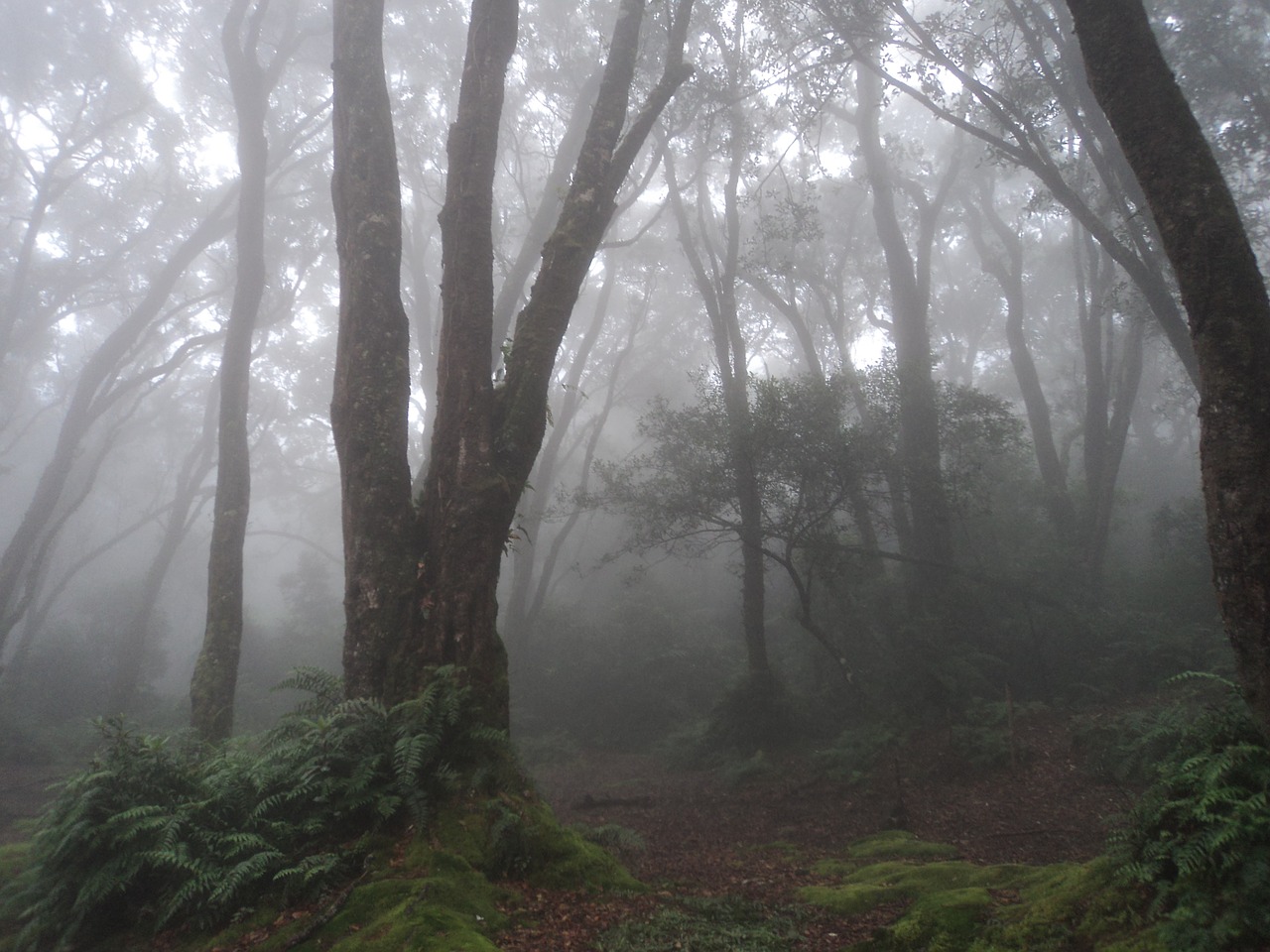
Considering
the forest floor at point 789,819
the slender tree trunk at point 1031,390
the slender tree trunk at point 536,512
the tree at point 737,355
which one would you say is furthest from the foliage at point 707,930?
the slender tree trunk at point 1031,390

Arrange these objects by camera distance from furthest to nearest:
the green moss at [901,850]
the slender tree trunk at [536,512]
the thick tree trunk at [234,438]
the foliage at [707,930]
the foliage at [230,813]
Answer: the slender tree trunk at [536,512] → the thick tree trunk at [234,438] → the green moss at [901,850] → the foliage at [230,813] → the foliage at [707,930]

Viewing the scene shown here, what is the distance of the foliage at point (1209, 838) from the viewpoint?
288 centimetres

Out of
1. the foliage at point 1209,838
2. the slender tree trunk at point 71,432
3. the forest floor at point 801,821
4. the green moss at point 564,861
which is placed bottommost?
the forest floor at point 801,821

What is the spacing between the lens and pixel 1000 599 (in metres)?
15.6

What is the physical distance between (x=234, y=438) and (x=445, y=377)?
19.2 feet

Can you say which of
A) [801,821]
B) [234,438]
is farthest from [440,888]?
[234,438]

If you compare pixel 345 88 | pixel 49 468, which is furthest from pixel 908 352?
pixel 49 468

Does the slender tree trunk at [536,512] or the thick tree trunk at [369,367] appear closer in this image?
the thick tree trunk at [369,367]

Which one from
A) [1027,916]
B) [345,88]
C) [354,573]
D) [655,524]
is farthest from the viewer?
[655,524]

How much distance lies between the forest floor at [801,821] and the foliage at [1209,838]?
0.83 meters

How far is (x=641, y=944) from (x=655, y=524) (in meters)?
11.0

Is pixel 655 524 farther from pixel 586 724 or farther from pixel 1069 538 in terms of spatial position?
pixel 1069 538

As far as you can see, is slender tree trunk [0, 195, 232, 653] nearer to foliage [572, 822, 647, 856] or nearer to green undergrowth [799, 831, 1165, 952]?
foliage [572, 822, 647, 856]

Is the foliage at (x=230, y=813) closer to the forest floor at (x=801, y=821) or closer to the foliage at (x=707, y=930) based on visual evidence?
the forest floor at (x=801, y=821)
